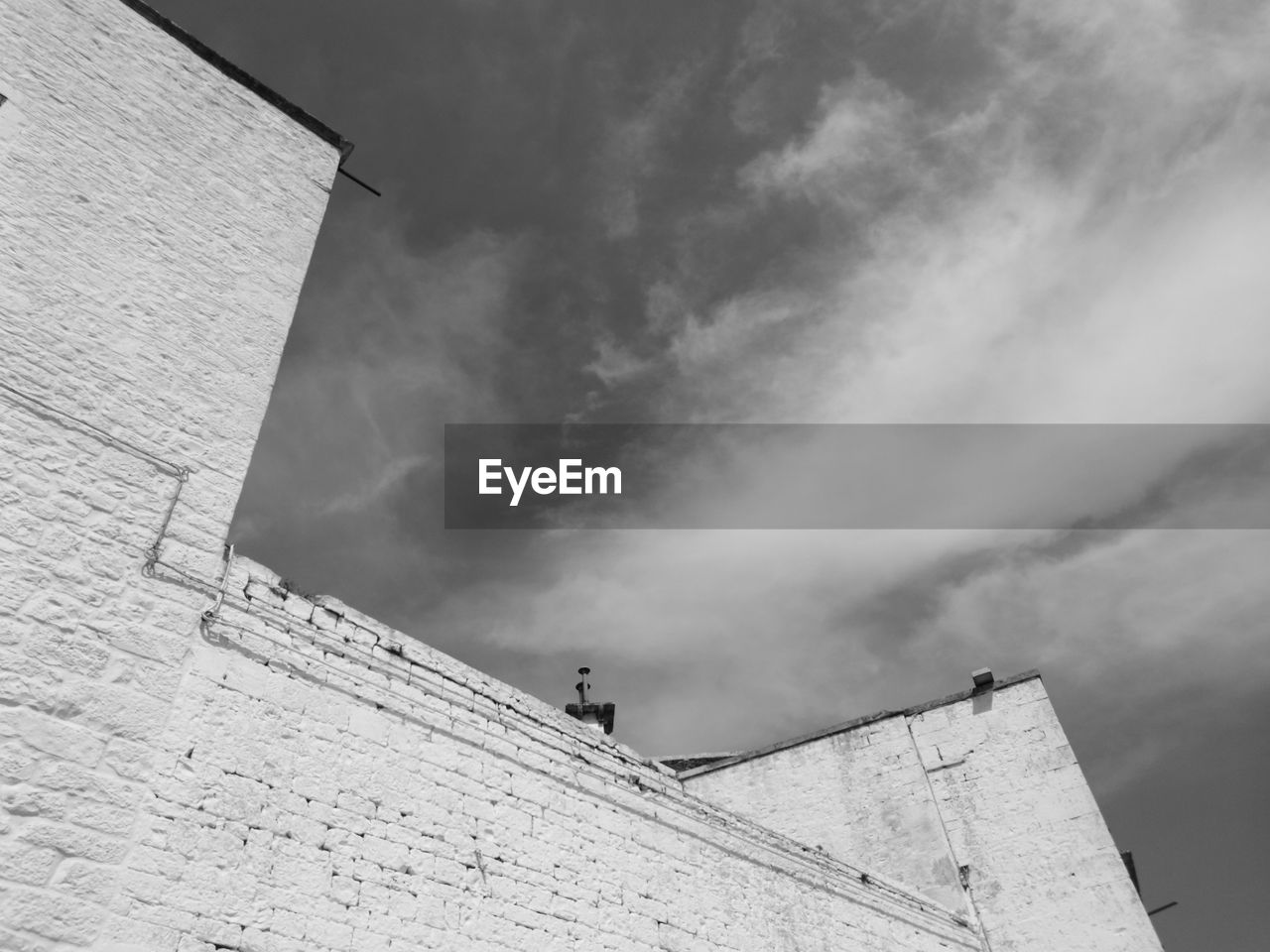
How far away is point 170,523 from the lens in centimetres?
553

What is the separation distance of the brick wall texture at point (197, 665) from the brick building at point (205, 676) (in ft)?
0.06

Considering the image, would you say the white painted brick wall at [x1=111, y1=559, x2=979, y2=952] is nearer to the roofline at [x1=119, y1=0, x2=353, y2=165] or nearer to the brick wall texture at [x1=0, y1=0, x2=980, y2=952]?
the brick wall texture at [x1=0, y1=0, x2=980, y2=952]

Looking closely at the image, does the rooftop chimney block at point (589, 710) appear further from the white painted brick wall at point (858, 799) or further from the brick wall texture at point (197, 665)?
the brick wall texture at point (197, 665)

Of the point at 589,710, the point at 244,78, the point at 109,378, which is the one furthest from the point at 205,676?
the point at 589,710

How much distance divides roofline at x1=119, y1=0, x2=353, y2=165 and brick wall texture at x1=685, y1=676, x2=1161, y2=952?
12263mm

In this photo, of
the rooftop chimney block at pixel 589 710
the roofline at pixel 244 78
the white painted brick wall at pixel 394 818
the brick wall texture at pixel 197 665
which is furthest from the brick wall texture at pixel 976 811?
the roofline at pixel 244 78

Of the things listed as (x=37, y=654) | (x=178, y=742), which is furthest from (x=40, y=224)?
(x=178, y=742)

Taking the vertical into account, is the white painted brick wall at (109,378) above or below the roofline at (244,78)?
below

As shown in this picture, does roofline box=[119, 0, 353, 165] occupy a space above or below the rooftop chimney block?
above

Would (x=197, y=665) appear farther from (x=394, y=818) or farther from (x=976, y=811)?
(x=976, y=811)

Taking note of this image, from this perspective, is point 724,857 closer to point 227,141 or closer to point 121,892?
point 121,892

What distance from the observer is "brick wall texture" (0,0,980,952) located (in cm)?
460

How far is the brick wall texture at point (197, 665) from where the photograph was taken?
4598 millimetres

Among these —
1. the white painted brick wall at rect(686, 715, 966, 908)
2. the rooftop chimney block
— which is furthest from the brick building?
the rooftop chimney block
